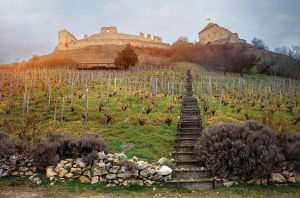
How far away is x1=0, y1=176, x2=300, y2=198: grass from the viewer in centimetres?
967

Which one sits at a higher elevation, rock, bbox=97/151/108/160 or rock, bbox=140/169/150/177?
rock, bbox=97/151/108/160

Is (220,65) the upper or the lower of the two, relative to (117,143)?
upper

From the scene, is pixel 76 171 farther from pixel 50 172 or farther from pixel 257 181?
pixel 257 181

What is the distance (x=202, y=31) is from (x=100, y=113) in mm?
67111

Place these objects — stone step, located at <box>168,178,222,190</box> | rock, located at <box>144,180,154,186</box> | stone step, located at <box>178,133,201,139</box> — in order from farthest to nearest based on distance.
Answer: stone step, located at <box>178,133,201,139</box> < rock, located at <box>144,180,154,186</box> < stone step, located at <box>168,178,222,190</box>

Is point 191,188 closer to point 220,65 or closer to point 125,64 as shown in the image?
point 125,64

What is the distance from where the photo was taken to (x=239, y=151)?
10742 mm

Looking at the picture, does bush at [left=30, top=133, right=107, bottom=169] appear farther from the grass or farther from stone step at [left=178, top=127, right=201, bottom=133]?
stone step at [left=178, top=127, right=201, bottom=133]

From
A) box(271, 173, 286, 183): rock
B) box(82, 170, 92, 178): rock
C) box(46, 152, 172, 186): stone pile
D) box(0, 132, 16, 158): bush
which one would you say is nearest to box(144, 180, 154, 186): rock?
box(46, 152, 172, 186): stone pile

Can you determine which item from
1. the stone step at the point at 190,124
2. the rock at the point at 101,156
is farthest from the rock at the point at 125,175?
the stone step at the point at 190,124

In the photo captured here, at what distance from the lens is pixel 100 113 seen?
18672 mm

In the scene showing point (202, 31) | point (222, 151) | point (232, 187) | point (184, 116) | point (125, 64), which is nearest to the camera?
point (232, 187)

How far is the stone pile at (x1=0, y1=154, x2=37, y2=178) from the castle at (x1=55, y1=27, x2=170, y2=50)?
7252 cm

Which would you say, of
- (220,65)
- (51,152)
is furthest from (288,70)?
(51,152)
